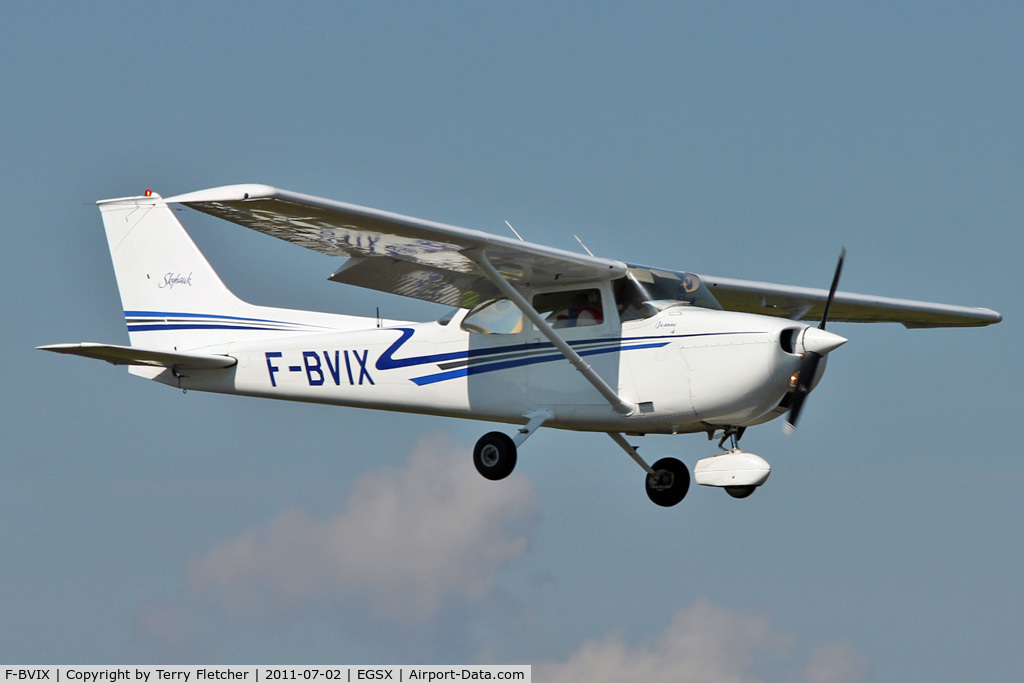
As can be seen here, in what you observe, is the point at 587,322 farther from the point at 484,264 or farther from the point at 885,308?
the point at 885,308

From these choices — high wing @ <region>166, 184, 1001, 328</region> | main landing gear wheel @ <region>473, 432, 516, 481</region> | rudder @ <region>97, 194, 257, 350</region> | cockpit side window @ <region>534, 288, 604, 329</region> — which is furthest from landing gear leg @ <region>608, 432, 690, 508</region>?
rudder @ <region>97, 194, 257, 350</region>

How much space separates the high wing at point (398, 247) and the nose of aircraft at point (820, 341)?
2.00 m

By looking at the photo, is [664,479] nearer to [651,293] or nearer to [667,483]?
[667,483]

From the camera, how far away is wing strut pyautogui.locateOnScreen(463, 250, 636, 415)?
1420 centimetres

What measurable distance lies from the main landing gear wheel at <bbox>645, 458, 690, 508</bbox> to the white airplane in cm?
2

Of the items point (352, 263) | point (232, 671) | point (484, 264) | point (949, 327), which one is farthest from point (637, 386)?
point (949, 327)

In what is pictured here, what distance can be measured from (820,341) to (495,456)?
347 centimetres

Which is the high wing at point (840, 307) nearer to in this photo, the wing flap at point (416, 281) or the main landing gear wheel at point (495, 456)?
the wing flap at point (416, 281)

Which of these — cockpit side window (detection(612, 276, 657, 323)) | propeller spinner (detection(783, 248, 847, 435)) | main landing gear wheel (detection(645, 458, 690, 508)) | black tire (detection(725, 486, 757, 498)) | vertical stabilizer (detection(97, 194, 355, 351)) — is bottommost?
black tire (detection(725, 486, 757, 498))

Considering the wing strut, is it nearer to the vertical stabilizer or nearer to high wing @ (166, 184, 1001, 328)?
high wing @ (166, 184, 1001, 328)

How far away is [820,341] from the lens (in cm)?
1335

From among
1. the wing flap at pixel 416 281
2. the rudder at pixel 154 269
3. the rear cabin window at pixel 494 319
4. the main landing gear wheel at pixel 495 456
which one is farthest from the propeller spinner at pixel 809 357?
the rudder at pixel 154 269

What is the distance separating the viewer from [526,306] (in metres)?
14.4

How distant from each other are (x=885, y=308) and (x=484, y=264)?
19.2 ft
